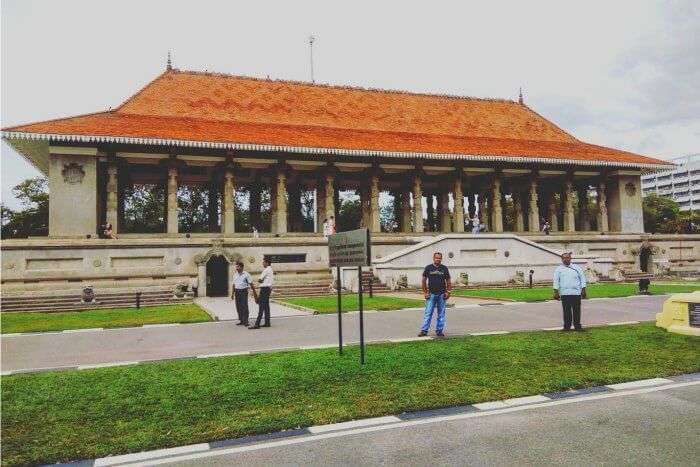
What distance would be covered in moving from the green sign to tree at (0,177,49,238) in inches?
1733

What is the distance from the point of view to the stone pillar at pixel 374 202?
30891 mm

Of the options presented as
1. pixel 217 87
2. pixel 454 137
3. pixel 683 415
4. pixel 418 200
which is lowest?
pixel 683 415

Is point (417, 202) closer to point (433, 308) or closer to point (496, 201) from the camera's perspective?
point (496, 201)

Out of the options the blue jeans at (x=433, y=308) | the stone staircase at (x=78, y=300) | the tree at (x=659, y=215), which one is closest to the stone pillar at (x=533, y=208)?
the stone staircase at (x=78, y=300)

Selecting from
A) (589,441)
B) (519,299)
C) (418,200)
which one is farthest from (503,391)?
(418,200)

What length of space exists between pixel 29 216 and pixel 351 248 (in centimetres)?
4560

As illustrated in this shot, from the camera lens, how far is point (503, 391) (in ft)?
19.6

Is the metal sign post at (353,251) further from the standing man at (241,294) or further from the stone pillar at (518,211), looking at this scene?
the stone pillar at (518,211)

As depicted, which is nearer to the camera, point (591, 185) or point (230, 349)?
point (230, 349)

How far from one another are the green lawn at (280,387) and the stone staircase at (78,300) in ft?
45.5

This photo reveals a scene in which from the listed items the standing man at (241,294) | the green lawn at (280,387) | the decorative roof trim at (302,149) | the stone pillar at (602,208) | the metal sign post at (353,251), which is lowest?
the green lawn at (280,387)

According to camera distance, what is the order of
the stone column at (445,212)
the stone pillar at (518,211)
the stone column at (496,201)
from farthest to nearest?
the stone pillar at (518,211) → the stone column at (445,212) → the stone column at (496,201)

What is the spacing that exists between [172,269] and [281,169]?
8.15 m

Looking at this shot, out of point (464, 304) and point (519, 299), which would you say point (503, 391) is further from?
point (519, 299)
